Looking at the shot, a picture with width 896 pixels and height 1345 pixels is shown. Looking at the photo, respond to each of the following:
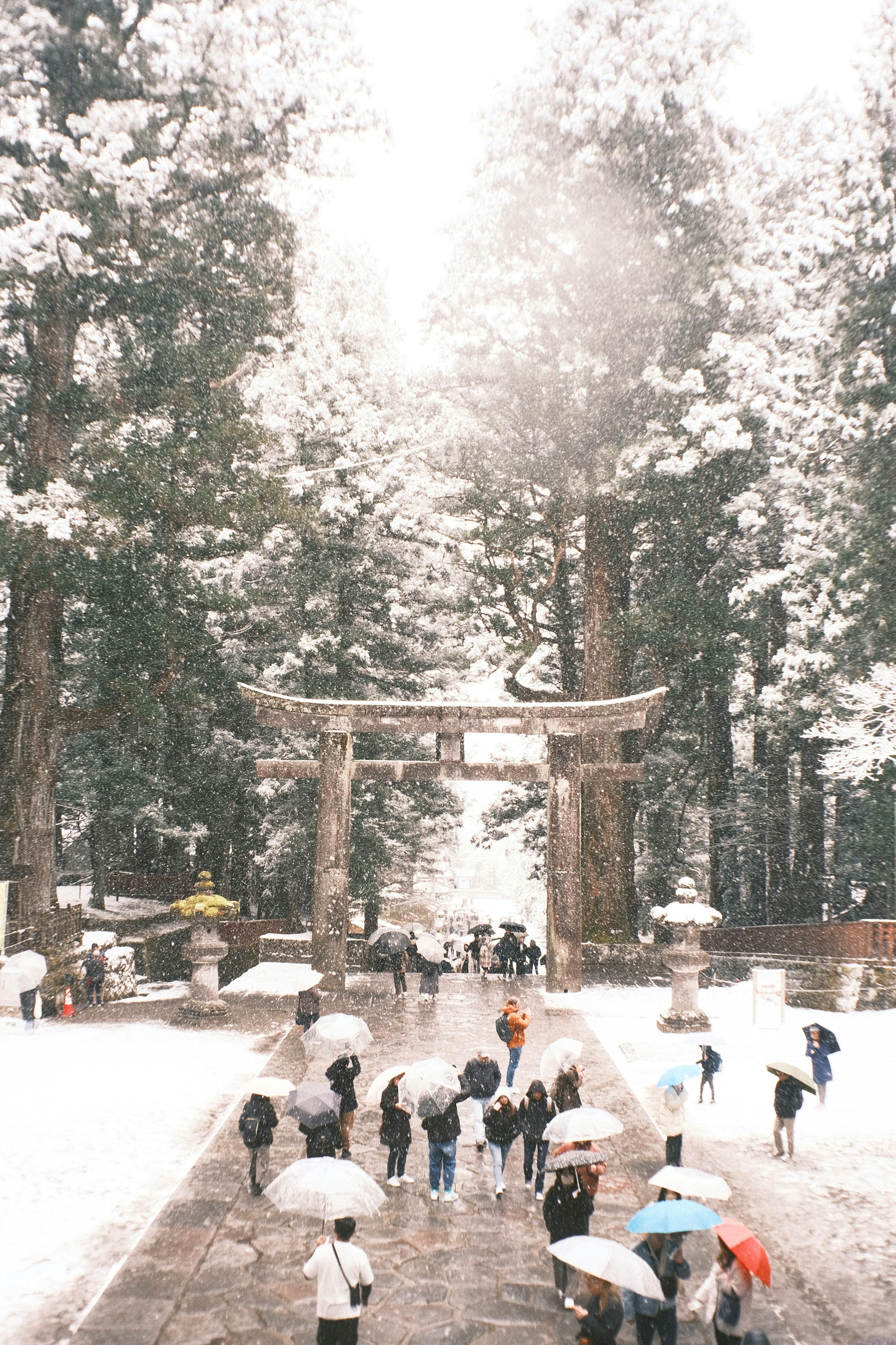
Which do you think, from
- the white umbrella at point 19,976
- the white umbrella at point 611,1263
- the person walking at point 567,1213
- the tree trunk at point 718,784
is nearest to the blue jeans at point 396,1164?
the person walking at point 567,1213

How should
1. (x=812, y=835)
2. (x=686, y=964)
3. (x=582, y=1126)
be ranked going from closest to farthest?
(x=582, y=1126)
(x=686, y=964)
(x=812, y=835)

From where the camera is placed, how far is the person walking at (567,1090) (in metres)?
7.02

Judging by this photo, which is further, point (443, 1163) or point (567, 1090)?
point (567, 1090)

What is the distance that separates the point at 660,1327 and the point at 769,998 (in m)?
10.3

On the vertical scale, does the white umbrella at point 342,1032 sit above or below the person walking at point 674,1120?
above

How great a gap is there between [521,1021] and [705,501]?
15.4m

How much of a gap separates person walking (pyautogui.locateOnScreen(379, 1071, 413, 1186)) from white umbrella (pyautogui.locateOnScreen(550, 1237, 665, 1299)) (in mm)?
2782

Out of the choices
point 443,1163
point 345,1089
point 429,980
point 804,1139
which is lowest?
point 804,1139

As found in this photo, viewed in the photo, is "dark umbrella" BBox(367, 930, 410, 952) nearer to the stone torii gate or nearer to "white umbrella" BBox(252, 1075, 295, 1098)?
the stone torii gate

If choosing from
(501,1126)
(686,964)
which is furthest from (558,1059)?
(686,964)

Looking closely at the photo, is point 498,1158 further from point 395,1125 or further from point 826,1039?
point 826,1039

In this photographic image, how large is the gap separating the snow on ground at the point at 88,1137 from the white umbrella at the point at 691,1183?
3532mm

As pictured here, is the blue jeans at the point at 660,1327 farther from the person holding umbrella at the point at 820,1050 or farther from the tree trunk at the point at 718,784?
the tree trunk at the point at 718,784

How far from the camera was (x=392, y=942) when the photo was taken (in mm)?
14633
